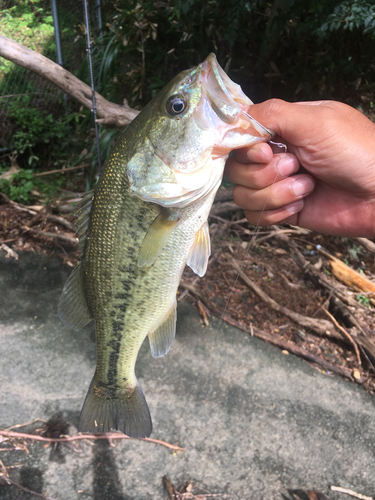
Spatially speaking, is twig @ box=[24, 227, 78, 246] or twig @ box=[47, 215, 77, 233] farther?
twig @ box=[47, 215, 77, 233]

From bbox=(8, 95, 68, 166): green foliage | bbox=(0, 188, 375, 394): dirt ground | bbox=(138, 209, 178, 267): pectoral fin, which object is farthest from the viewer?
bbox=(8, 95, 68, 166): green foliage

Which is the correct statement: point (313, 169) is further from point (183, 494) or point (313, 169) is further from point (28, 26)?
point (28, 26)

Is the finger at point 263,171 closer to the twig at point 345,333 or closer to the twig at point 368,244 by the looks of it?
the twig at point 345,333

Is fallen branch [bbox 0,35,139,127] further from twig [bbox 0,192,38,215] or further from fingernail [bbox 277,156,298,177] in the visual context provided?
fingernail [bbox 277,156,298,177]

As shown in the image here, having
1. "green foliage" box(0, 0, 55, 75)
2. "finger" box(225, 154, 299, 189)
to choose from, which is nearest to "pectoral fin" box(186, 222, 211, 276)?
"finger" box(225, 154, 299, 189)

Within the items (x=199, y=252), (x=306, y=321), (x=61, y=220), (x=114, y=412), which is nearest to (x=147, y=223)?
(x=199, y=252)

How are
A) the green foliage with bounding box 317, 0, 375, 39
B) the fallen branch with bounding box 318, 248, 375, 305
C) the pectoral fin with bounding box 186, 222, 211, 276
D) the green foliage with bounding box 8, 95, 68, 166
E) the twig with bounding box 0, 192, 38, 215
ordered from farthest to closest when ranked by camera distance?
the green foliage with bounding box 8, 95, 68, 166 < the twig with bounding box 0, 192, 38, 215 < the fallen branch with bounding box 318, 248, 375, 305 < the green foliage with bounding box 317, 0, 375, 39 < the pectoral fin with bounding box 186, 222, 211, 276

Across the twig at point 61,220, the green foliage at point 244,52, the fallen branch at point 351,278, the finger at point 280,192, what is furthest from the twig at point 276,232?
the finger at point 280,192
